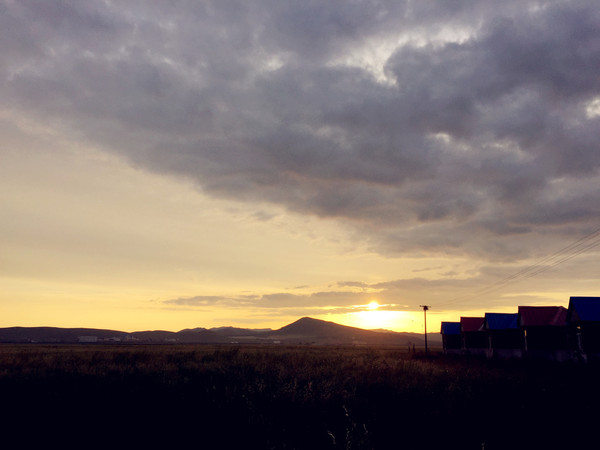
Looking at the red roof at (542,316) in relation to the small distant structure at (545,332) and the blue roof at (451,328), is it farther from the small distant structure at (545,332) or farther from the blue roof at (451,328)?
the blue roof at (451,328)

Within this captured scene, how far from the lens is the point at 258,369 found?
1634 cm

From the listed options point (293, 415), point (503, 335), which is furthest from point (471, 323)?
point (293, 415)

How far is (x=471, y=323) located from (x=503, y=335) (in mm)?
8774

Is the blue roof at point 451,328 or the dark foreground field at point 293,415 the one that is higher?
the dark foreground field at point 293,415

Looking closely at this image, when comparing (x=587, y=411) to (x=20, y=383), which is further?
(x=20, y=383)

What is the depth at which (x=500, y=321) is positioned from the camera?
42906 mm

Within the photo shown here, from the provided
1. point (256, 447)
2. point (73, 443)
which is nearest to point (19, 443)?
point (73, 443)

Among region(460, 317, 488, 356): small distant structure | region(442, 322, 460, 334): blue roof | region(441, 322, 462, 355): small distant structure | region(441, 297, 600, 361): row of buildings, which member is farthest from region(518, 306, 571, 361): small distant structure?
region(442, 322, 460, 334): blue roof

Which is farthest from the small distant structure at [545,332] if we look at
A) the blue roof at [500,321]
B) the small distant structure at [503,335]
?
the blue roof at [500,321]

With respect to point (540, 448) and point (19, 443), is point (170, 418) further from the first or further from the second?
point (540, 448)

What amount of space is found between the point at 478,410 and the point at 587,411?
2.79 meters

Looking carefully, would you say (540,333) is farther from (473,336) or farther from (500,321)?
(473,336)

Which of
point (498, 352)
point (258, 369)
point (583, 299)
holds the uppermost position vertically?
point (583, 299)

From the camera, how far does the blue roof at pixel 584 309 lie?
3023 centimetres
